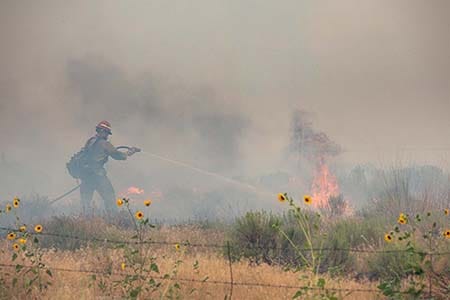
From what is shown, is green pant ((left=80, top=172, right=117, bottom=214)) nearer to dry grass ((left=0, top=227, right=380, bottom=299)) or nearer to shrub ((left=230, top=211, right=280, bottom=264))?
shrub ((left=230, top=211, right=280, bottom=264))

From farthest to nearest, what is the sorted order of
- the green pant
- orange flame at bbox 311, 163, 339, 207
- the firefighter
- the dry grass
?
the green pant
the firefighter
orange flame at bbox 311, 163, 339, 207
the dry grass

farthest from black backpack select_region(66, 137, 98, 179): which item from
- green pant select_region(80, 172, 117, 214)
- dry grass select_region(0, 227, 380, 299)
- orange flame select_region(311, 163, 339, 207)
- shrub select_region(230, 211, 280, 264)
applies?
dry grass select_region(0, 227, 380, 299)

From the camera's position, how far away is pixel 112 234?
13852mm

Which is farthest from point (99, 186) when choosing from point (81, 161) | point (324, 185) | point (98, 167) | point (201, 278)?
point (201, 278)

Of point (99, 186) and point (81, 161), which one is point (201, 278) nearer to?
point (99, 186)

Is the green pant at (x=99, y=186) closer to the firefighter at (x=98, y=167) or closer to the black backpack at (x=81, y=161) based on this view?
the firefighter at (x=98, y=167)

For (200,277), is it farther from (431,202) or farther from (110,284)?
(431,202)

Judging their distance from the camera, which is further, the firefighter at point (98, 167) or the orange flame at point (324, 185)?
the firefighter at point (98, 167)

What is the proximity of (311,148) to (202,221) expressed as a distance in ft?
87.5

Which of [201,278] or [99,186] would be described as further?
[99,186]

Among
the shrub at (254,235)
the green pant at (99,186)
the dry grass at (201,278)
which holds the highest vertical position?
the green pant at (99,186)

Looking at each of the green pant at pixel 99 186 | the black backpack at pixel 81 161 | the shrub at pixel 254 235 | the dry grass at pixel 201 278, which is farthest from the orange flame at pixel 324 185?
the dry grass at pixel 201 278

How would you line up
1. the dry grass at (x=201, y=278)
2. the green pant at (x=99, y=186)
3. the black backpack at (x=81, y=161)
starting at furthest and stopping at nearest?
the black backpack at (x=81, y=161) < the green pant at (x=99, y=186) < the dry grass at (x=201, y=278)

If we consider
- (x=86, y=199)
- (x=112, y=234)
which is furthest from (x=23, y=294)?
(x=86, y=199)
